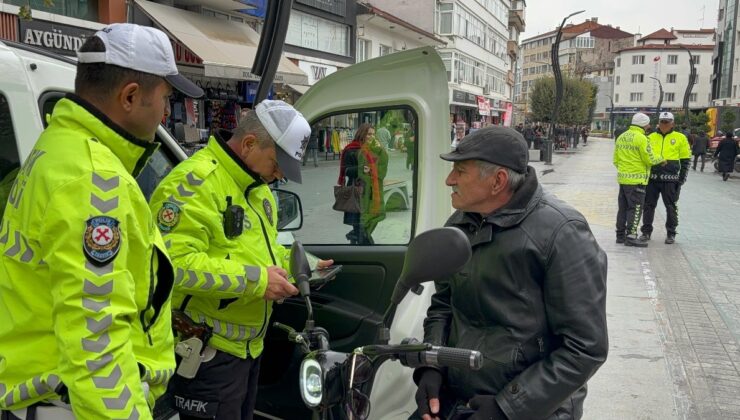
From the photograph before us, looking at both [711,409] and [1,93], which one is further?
[711,409]

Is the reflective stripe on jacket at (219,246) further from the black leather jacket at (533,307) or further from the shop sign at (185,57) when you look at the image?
the shop sign at (185,57)

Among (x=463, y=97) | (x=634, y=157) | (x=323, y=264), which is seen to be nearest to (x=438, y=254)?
(x=323, y=264)

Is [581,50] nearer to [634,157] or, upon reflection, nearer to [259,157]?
[634,157]

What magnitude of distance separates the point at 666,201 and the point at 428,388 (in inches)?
339

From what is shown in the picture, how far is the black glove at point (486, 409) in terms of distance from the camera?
193 cm

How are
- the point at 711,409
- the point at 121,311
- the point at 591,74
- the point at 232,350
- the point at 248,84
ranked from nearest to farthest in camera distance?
the point at 121,311 → the point at 232,350 → the point at 711,409 → the point at 248,84 → the point at 591,74

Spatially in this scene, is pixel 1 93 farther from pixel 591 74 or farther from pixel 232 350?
pixel 591 74

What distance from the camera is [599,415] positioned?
4.17 meters

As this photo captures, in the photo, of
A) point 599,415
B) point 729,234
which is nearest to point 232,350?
point 599,415

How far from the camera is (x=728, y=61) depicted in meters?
59.3

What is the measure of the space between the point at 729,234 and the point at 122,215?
11.1 m

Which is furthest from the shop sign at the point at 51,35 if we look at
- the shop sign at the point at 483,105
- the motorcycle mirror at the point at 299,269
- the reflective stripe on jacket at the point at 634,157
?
the shop sign at the point at 483,105

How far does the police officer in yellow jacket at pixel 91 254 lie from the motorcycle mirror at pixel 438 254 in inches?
26.5

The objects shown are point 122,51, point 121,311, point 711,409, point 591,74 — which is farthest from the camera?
point 591,74
